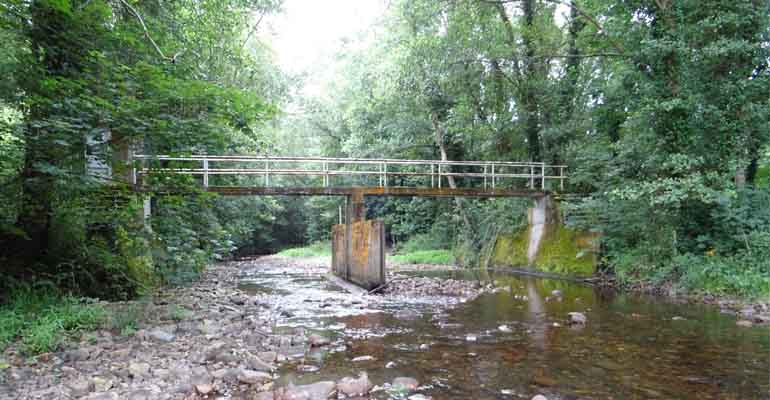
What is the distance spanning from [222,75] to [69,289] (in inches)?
409

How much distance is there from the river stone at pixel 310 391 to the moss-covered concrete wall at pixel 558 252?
12622 mm

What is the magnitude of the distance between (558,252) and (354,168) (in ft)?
55.9

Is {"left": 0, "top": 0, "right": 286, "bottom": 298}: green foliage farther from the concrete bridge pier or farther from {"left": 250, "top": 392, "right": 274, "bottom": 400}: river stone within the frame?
the concrete bridge pier

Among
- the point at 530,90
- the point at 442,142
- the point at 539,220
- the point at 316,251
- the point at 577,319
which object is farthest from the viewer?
the point at 316,251

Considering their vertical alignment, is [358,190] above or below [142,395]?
above

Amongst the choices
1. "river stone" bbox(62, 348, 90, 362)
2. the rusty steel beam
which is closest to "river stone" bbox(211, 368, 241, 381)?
"river stone" bbox(62, 348, 90, 362)

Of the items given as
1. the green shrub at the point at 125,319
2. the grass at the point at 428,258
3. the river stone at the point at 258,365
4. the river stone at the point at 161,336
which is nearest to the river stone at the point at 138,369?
the river stone at the point at 258,365

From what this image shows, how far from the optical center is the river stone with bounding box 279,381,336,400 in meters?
4.54

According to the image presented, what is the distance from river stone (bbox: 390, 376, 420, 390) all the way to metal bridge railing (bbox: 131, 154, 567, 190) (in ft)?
14.4

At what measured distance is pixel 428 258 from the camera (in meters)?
25.8

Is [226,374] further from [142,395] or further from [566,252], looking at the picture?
[566,252]

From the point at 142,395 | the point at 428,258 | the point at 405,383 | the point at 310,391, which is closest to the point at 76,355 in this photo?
the point at 142,395

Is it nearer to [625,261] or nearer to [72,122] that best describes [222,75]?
[72,122]

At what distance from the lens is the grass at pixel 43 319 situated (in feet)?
17.5
